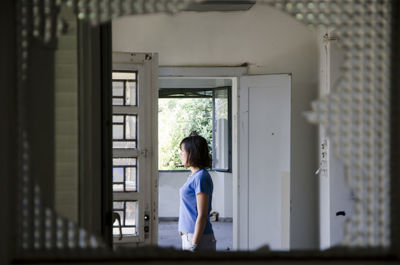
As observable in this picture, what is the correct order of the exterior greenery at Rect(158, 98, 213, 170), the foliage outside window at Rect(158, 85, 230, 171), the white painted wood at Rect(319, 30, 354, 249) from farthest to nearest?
the exterior greenery at Rect(158, 98, 213, 170)
the foliage outside window at Rect(158, 85, 230, 171)
the white painted wood at Rect(319, 30, 354, 249)

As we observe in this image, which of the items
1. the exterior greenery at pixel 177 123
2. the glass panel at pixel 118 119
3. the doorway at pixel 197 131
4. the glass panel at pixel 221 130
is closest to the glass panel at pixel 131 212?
the glass panel at pixel 118 119

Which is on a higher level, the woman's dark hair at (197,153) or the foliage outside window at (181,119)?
the foliage outside window at (181,119)

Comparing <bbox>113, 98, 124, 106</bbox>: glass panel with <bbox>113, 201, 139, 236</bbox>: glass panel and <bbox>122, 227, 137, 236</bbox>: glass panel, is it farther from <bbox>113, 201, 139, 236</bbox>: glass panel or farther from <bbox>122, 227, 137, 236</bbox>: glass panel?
<bbox>122, 227, 137, 236</bbox>: glass panel

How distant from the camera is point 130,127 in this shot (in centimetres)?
354

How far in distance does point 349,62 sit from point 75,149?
1.85 feet

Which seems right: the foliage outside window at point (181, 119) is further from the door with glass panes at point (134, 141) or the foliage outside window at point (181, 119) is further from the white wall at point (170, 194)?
the door with glass panes at point (134, 141)

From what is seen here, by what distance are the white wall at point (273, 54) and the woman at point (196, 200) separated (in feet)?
5.51

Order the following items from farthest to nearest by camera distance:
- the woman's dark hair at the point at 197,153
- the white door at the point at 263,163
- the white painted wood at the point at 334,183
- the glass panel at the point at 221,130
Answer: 1. the glass panel at the point at 221,130
2. the white door at the point at 263,163
3. the white painted wood at the point at 334,183
4. the woman's dark hair at the point at 197,153

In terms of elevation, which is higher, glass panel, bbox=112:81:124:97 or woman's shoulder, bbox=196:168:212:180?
glass panel, bbox=112:81:124:97

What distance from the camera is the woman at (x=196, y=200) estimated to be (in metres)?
3.02

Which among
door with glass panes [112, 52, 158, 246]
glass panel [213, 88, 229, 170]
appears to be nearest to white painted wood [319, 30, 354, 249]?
door with glass panes [112, 52, 158, 246]

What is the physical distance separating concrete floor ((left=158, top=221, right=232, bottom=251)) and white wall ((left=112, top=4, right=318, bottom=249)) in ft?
4.96

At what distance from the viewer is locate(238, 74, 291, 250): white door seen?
15.2 feet

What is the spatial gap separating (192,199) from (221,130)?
14.6 feet
